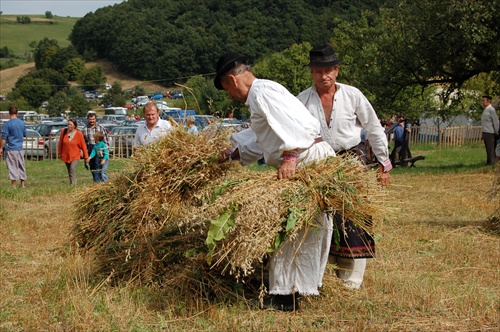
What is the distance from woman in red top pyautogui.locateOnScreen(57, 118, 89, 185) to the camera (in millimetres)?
15016

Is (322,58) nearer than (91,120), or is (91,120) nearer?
(322,58)

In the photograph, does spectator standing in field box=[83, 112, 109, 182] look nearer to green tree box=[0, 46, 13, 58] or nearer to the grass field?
the grass field

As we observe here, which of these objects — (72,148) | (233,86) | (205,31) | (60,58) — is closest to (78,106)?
(205,31)

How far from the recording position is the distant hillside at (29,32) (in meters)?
141

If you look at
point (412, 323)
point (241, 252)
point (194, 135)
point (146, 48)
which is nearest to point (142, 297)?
point (241, 252)

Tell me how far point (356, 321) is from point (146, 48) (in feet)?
261

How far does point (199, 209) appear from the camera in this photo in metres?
5.21

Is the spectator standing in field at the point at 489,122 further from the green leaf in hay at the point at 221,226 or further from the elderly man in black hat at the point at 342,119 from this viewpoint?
the green leaf in hay at the point at 221,226

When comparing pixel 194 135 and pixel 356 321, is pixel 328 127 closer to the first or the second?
pixel 194 135

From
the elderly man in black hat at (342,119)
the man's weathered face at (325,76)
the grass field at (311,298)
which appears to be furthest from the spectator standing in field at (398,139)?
the man's weathered face at (325,76)

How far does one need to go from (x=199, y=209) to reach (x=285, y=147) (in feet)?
2.62

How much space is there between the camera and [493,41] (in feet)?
58.0

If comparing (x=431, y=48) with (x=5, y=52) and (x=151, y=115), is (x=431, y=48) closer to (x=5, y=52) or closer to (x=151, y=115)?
(x=151, y=115)

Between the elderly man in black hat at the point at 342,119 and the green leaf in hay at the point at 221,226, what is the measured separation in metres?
1.16
